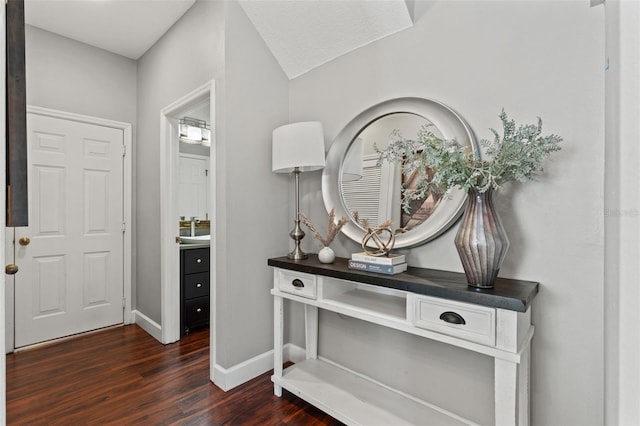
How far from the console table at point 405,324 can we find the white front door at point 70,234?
2.11m

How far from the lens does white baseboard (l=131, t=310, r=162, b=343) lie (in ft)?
9.03

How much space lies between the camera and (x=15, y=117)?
72cm

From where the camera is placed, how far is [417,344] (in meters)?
1.70

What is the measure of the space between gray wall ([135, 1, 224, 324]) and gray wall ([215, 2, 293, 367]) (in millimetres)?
182

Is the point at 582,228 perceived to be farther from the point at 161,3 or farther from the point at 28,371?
the point at 28,371

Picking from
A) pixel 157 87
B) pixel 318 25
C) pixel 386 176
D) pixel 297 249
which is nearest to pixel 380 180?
pixel 386 176

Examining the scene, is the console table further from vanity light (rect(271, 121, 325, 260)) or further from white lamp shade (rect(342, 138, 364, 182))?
white lamp shade (rect(342, 138, 364, 182))

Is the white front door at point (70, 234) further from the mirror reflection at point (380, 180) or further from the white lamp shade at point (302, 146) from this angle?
the mirror reflection at point (380, 180)

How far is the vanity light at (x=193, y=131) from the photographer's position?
3473 millimetres

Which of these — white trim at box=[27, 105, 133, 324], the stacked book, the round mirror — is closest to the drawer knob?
the stacked book

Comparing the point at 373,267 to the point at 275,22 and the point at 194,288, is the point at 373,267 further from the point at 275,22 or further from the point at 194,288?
the point at 194,288

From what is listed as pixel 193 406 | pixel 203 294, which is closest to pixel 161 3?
pixel 203 294

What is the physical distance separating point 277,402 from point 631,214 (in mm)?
2009

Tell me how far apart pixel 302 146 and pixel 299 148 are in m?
0.02
